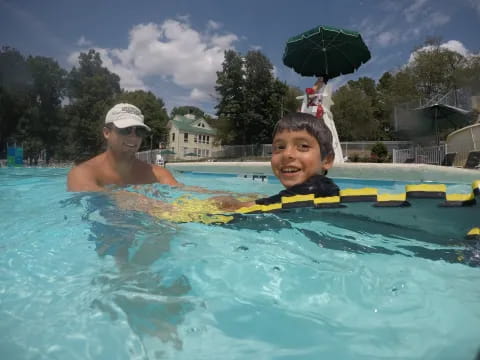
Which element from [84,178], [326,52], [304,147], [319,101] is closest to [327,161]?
[304,147]

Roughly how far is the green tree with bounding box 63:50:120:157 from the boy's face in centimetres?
4386

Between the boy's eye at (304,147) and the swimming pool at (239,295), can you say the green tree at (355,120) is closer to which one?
the boy's eye at (304,147)

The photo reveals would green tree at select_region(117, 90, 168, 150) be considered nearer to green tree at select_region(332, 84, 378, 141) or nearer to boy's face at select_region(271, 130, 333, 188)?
green tree at select_region(332, 84, 378, 141)

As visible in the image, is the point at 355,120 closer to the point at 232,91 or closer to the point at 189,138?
the point at 232,91

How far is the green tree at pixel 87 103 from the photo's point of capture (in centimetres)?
4316

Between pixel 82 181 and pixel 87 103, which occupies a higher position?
pixel 87 103

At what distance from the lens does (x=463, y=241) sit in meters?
1.72

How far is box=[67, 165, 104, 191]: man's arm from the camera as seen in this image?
3.06 m

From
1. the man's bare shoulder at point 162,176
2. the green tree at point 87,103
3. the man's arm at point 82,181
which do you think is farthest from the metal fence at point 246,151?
A: the man's arm at point 82,181

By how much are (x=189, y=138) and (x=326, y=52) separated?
131 ft

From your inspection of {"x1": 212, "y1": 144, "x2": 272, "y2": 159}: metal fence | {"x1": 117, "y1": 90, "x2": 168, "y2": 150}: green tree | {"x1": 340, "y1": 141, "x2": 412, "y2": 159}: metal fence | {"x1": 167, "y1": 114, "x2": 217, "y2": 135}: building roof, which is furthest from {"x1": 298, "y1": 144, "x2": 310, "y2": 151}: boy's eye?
{"x1": 167, "y1": 114, "x2": 217, "y2": 135}: building roof

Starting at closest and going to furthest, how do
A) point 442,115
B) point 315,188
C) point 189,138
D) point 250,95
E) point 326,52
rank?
point 315,188 < point 326,52 < point 442,115 < point 250,95 < point 189,138

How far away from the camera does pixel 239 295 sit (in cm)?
130

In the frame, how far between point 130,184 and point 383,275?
3.06m
